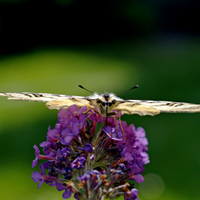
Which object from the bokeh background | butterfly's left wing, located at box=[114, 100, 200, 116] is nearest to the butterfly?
butterfly's left wing, located at box=[114, 100, 200, 116]

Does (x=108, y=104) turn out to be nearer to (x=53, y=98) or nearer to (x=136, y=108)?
(x=136, y=108)

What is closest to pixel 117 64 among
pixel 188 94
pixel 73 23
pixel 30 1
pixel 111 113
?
pixel 188 94

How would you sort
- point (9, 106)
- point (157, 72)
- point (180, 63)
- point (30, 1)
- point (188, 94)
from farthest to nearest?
1. point (30, 1)
2. point (180, 63)
3. point (157, 72)
4. point (188, 94)
5. point (9, 106)

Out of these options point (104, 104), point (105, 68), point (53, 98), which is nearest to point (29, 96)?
point (53, 98)

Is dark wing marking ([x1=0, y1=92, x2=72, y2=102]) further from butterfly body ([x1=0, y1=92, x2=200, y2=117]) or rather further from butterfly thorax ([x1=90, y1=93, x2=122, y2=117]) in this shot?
butterfly thorax ([x1=90, y1=93, x2=122, y2=117])

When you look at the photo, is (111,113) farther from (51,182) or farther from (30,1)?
(30,1)

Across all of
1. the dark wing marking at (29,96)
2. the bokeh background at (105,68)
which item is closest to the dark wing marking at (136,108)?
the dark wing marking at (29,96)
